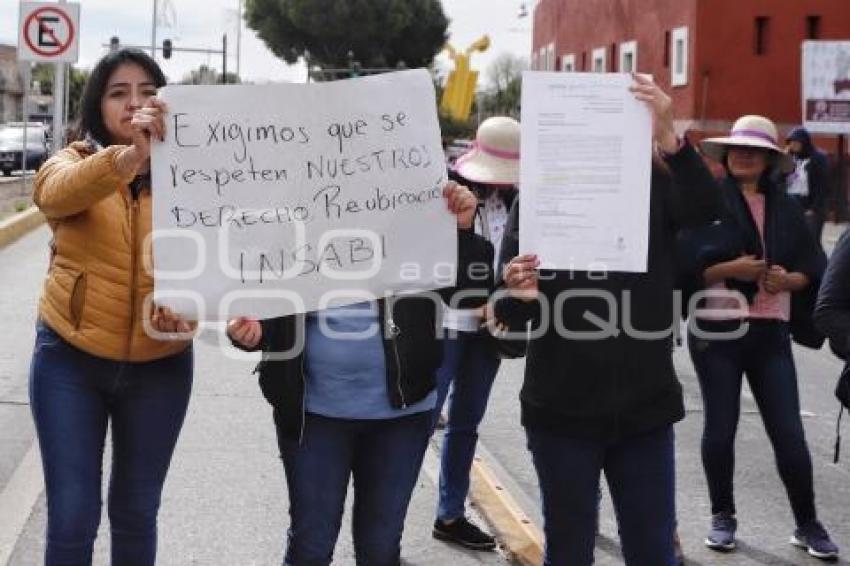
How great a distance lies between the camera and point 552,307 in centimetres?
366

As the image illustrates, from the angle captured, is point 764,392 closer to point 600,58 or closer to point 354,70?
point 354,70

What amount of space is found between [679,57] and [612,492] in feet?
116

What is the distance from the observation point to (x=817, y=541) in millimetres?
5266

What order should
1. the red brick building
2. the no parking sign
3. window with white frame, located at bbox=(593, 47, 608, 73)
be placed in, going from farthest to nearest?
1. window with white frame, located at bbox=(593, 47, 608, 73)
2. the red brick building
3. the no parking sign

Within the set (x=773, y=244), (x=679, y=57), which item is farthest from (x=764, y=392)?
(x=679, y=57)

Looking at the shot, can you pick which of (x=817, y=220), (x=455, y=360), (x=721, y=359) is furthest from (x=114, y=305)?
(x=817, y=220)

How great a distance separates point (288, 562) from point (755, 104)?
1347 inches

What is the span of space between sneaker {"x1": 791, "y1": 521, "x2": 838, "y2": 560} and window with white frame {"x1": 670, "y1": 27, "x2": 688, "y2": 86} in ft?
107

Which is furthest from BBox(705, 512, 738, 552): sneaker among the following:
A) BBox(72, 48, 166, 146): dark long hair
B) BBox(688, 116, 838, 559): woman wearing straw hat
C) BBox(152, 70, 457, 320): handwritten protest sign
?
BBox(72, 48, 166, 146): dark long hair

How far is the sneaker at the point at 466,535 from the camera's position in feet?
17.4

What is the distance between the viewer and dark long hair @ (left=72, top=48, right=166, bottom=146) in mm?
3713

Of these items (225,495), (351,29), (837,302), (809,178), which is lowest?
(225,495)

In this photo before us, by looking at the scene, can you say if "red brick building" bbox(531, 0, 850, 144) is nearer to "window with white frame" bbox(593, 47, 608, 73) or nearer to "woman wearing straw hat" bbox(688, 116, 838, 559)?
"window with white frame" bbox(593, 47, 608, 73)

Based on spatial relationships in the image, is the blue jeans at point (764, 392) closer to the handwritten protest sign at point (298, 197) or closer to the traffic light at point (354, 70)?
the traffic light at point (354, 70)
